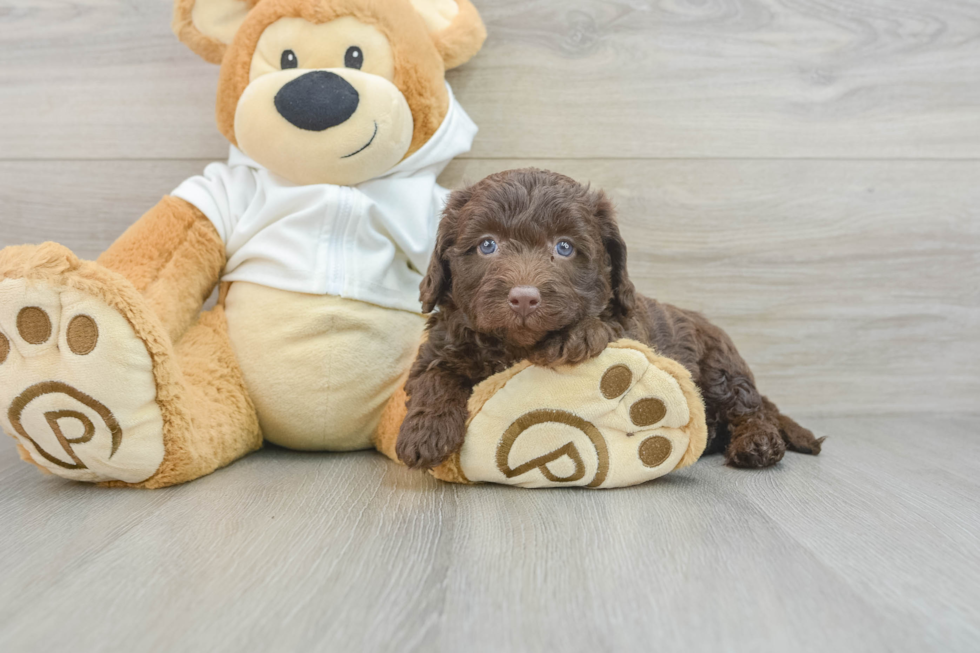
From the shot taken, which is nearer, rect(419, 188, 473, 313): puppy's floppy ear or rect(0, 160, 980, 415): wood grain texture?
rect(419, 188, 473, 313): puppy's floppy ear

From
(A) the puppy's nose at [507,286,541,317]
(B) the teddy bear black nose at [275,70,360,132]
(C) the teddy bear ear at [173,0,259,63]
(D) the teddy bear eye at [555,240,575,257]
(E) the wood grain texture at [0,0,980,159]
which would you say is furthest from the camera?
(E) the wood grain texture at [0,0,980,159]

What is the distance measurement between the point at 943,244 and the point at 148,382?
2209 millimetres

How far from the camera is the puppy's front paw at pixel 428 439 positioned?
4.18 feet

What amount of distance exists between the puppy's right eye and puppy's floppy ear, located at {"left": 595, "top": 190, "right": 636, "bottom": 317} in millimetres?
214

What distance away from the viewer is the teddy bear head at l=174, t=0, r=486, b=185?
59.3 inches

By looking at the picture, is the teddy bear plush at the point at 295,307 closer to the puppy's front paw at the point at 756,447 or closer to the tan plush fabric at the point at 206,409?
the tan plush fabric at the point at 206,409

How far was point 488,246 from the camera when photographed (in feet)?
4.15

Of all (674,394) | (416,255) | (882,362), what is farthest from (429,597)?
(882,362)

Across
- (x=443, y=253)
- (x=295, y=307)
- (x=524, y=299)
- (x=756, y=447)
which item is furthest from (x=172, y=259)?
(x=756, y=447)

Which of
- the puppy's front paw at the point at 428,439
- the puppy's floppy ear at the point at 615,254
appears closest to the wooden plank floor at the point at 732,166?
the puppy's front paw at the point at 428,439

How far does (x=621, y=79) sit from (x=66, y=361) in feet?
5.16

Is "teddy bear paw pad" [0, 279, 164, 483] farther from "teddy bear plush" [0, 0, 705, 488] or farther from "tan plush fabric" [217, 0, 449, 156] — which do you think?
"tan plush fabric" [217, 0, 449, 156]

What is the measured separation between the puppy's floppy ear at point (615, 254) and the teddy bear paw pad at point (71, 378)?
916 millimetres

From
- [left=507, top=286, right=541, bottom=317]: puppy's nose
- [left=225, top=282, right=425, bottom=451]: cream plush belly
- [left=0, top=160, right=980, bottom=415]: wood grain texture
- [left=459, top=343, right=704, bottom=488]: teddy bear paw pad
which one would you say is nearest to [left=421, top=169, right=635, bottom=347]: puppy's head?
[left=507, top=286, right=541, bottom=317]: puppy's nose
